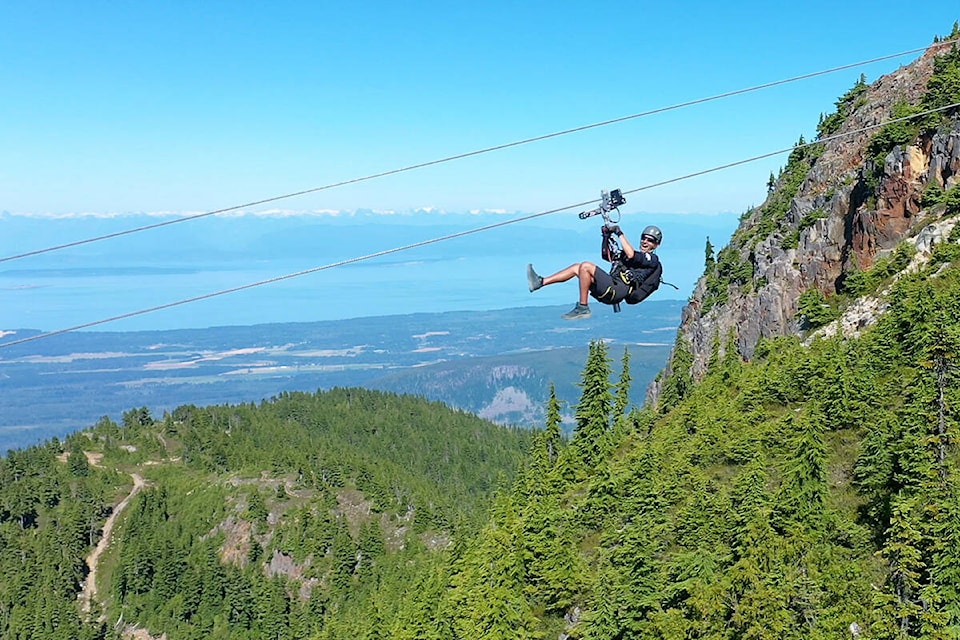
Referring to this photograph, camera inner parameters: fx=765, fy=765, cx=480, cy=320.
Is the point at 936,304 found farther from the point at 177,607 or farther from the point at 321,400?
the point at 321,400

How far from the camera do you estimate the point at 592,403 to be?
63406mm

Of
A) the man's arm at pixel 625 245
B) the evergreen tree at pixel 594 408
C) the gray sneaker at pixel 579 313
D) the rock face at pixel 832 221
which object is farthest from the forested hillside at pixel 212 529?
the man's arm at pixel 625 245

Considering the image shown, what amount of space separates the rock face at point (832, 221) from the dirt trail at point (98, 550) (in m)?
80.0

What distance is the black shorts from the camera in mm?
18500

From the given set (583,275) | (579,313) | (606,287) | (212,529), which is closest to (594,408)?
(579,313)

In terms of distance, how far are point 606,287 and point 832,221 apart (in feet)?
185

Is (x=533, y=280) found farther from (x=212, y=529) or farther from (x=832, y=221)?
(x=212, y=529)

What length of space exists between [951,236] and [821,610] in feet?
127

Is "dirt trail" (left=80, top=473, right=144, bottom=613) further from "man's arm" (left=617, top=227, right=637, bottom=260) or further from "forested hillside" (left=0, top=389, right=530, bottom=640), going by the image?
"man's arm" (left=617, top=227, right=637, bottom=260)

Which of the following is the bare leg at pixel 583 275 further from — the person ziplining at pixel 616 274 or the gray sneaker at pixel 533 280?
the gray sneaker at pixel 533 280

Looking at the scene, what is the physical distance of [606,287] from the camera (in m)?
18.5

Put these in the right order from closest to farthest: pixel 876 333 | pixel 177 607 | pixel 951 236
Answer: pixel 876 333 → pixel 951 236 → pixel 177 607

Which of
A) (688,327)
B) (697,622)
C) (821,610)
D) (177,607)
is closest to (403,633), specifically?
(697,622)

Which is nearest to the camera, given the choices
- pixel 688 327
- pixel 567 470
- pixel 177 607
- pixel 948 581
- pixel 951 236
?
pixel 948 581
